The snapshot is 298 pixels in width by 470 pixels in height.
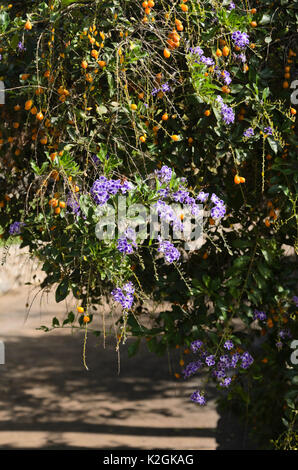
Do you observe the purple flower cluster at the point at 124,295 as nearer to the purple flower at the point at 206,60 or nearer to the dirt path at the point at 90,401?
the purple flower at the point at 206,60

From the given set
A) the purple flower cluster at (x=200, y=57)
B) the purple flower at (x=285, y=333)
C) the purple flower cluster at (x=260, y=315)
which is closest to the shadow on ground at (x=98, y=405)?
the purple flower at (x=285, y=333)

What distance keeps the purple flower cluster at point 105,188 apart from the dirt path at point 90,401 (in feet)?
6.22

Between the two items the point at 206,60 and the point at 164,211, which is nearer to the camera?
the point at 164,211

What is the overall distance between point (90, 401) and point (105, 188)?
11.9 feet

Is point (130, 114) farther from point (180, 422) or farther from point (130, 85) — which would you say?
point (180, 422)

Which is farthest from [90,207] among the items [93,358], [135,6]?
[93,358]

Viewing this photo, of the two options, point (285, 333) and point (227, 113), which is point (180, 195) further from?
point (285, 333)

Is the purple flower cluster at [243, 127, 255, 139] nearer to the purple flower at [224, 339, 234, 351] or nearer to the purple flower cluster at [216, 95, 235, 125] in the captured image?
the purple flower cluster at [216, 95, 235, 125]

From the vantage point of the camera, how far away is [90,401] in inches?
212

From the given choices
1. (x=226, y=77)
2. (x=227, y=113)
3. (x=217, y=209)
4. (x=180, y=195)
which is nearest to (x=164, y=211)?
(x=180, y=195)

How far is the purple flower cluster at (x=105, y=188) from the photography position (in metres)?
2.10

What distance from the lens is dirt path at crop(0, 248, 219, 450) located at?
463 cm

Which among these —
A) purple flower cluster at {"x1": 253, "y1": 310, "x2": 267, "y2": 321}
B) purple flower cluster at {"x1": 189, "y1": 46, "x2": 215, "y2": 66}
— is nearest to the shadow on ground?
purple flower cluster at {"x1": 253, "y1": 310, "x2": 267, "y2": 321}
